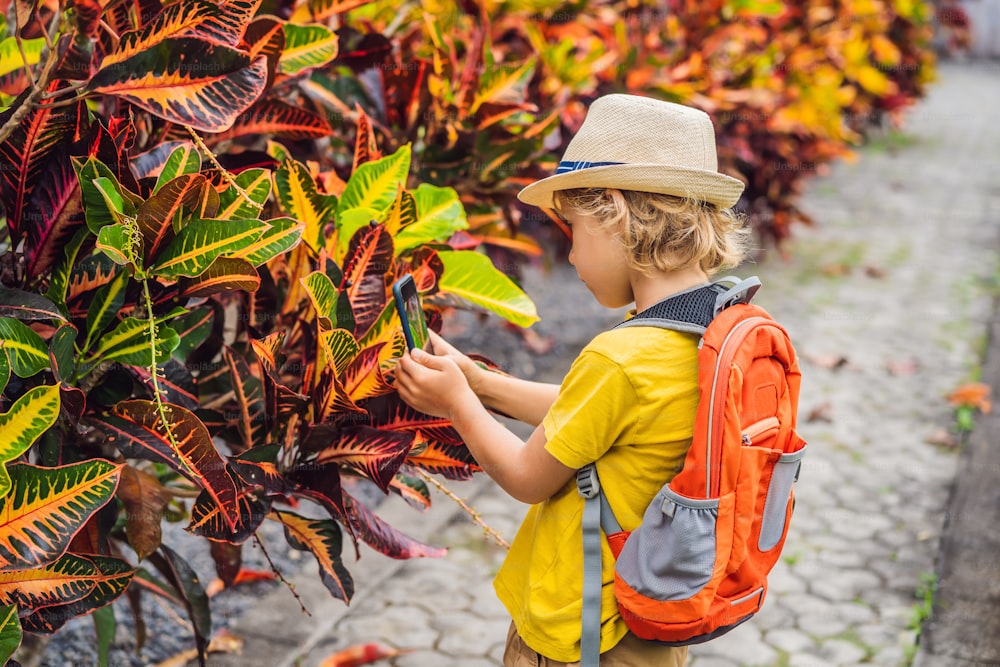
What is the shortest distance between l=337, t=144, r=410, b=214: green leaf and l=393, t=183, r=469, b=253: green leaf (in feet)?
0.21

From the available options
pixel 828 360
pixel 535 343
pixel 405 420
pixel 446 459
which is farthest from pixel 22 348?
pixel 828 360

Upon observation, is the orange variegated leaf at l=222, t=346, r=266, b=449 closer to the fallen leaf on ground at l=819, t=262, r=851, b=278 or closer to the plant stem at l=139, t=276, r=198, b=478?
the plant stem at l=139, t=276, r=198, b=478

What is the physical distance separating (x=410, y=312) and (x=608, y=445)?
1.29 ft

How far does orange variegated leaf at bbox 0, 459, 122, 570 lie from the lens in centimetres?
141

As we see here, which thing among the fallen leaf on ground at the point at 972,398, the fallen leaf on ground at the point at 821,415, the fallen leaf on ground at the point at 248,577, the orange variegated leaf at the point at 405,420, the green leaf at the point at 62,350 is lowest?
the fallen leaf on ground at the point at 972,398

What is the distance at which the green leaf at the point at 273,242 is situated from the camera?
5.18 feet

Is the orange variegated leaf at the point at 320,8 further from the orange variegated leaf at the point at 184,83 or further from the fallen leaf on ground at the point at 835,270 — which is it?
the fallen leaf on ground at the point at 835,270

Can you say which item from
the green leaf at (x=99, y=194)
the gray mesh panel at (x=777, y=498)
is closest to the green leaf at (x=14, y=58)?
the green leaf at (x=99, y=194)

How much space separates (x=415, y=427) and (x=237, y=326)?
1.57 feet

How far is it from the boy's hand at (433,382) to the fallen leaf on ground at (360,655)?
1.28 m

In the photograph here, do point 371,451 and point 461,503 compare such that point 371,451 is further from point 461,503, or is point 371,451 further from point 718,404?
point 718,404

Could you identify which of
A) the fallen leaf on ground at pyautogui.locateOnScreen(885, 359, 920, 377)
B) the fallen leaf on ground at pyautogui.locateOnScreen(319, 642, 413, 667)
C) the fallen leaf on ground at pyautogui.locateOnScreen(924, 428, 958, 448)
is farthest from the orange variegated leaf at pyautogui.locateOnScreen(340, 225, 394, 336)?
the fallen leaf on ground at pyautogui.locateOnScreen(885, 359, 920, 377)

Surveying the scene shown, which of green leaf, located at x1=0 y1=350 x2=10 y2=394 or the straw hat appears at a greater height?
the straw hat

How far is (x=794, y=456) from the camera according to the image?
1639mm
